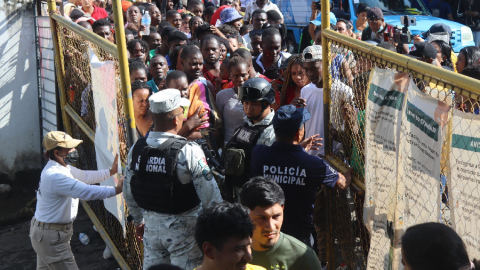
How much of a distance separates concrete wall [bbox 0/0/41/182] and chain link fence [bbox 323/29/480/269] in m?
5.01

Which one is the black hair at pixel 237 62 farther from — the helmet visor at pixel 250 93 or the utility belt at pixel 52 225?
the utility belt at pixel 52 225

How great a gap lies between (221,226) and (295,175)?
3.68 feet

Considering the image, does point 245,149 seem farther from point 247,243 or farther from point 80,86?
point 80,86

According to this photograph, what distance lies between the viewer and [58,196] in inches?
194

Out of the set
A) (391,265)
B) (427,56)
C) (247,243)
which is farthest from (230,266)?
(427,56)

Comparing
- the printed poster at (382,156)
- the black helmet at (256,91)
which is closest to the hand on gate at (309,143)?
the black helmet at (256,91)

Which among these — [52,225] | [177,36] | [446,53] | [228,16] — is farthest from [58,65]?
[446,53]

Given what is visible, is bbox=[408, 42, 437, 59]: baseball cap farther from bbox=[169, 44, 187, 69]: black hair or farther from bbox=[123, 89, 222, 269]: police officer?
bbox=[123, 89, 222, 269]: police officer

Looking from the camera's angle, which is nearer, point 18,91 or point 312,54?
point 312,54

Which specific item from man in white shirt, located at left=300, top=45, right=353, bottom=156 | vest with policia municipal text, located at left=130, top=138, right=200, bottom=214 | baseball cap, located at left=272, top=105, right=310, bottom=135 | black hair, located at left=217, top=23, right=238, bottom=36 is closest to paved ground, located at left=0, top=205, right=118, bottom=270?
vest with policia municipal text, located at left=130, top=138, right=200, bottom=214

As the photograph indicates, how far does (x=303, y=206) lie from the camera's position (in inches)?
147

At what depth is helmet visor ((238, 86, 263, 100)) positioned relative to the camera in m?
4.16

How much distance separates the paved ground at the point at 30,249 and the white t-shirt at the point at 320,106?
2809 millimetres

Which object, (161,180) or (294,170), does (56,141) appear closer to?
(161,180)
